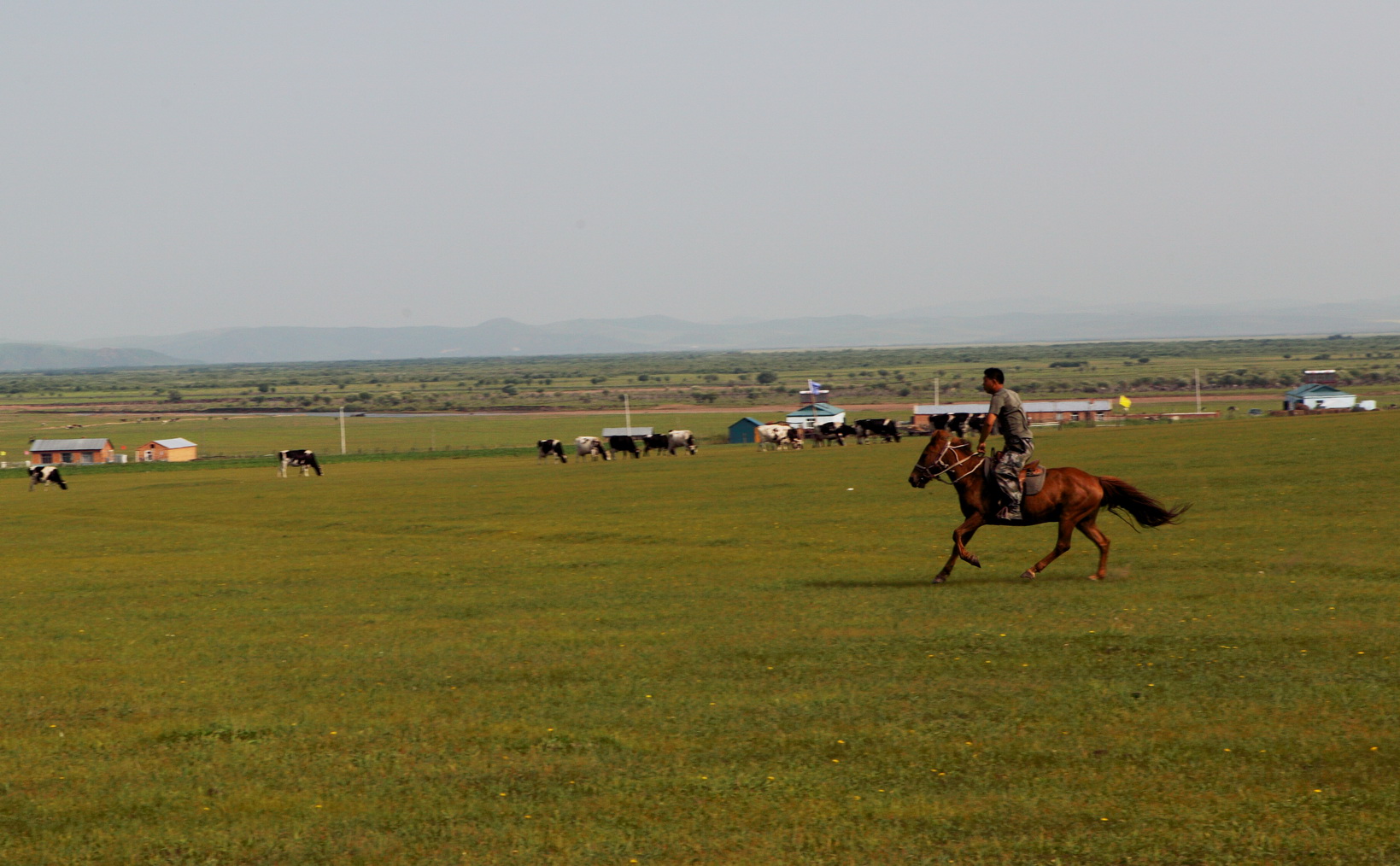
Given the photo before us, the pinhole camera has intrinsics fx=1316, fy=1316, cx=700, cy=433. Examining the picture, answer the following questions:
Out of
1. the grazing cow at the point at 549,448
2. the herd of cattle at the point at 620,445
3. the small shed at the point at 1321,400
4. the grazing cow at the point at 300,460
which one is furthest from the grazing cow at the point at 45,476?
the small shed at the point at 1321,400

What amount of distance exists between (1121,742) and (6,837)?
773 centimetres

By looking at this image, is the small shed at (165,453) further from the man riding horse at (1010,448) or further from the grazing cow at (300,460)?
the man riding horse at (1010,448)

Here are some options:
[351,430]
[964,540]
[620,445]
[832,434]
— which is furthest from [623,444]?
[351,430]

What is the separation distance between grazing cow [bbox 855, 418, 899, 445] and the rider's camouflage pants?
58083 millimetres

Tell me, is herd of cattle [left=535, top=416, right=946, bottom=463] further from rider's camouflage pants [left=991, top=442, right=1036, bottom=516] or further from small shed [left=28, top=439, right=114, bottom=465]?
rider's camouflage pants [left=991, top=442, right=1036, bottom=516]

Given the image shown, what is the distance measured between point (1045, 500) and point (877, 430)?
5924cm

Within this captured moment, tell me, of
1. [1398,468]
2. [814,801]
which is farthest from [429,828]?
[1398,468]

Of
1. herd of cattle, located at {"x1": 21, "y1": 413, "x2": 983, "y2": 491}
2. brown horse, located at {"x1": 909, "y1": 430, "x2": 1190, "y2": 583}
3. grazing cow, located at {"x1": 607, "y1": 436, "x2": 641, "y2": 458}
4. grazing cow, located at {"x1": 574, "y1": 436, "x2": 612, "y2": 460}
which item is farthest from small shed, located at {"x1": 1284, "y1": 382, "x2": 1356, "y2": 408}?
brown horse, located at {"x1": 909, "y1": 430, "x2": 1190, "y2": 583}

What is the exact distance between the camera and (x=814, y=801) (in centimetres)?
870

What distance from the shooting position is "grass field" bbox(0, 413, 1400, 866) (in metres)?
8.25

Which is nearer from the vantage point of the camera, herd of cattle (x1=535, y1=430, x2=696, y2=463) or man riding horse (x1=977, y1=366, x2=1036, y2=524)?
man riding horse (x1=977, y1=366, x2=1036, y2=524)

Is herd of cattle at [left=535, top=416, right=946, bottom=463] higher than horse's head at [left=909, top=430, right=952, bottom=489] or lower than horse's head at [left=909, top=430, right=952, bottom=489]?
lower

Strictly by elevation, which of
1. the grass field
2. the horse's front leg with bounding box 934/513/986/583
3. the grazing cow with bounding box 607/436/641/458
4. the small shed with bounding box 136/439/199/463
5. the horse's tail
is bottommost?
the small shed with bounding box 136/439/199/463

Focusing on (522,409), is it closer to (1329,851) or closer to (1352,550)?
(1352,550)
